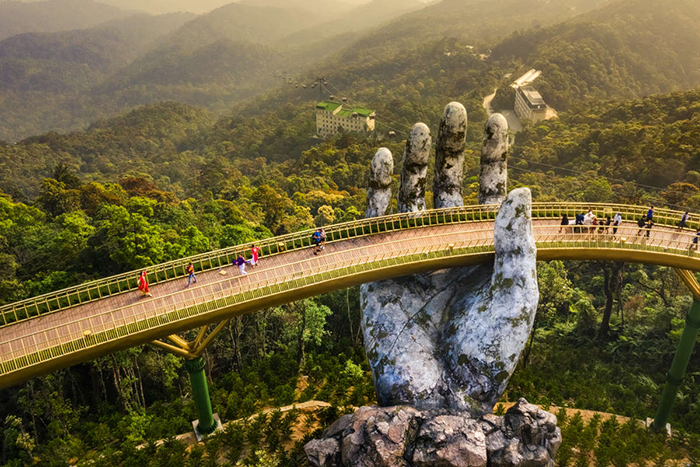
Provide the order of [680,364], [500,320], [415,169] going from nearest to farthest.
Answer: [500,320], [415,169], [680,364]

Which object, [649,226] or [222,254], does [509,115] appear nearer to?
[649,226]

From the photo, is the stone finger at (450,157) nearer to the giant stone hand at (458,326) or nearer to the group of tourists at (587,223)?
the giant stone hand at (458,326)

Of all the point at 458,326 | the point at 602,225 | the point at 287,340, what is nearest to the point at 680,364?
the point at 602,225

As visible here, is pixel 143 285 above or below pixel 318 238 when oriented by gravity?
below

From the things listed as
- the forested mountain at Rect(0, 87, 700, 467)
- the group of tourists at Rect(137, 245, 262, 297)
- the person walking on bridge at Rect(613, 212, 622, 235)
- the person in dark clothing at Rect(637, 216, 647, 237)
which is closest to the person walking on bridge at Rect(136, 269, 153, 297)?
the group of tourists at Rect(137, 245, 262, 297)

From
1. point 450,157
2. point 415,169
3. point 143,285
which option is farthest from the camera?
point 450,157

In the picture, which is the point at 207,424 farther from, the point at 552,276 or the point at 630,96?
the point at 630,96
